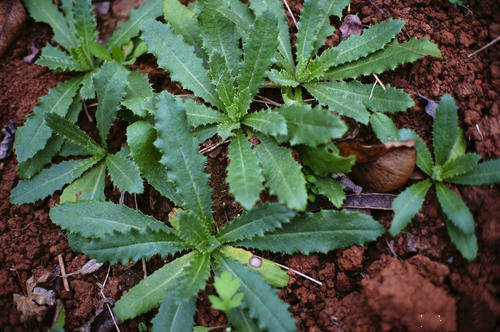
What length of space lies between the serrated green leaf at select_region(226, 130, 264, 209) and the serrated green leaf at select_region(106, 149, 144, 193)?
69cm

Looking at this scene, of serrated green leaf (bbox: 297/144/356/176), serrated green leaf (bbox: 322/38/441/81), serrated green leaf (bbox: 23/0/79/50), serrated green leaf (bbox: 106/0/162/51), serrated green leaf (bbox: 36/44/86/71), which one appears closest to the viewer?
serrated green leaf (bbox: 297/144/356/176)

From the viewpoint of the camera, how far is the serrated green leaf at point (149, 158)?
2533 millimetres

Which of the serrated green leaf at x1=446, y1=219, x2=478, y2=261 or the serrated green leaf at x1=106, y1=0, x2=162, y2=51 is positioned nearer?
the serrated green leaf at x1=446, y1=219, x2=478, y2=261

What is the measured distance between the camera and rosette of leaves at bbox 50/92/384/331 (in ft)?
7.34

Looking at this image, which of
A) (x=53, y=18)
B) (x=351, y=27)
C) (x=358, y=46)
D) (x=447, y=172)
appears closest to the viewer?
(x=447, y=172)

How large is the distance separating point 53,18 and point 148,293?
2612 millimetres

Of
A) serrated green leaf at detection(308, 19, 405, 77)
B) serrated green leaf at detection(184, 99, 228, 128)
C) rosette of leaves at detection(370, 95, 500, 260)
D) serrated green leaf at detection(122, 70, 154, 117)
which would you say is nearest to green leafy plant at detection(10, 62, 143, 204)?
serrated green leaf at detection(122, 70, 154, 117)

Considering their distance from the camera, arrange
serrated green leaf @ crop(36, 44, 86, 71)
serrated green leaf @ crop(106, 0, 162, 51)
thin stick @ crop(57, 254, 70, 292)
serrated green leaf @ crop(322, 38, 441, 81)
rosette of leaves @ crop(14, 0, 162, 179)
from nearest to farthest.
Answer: serrated green leaf @ crop(322, 38, 441, 81), thin stick @ crop(57, 254, 70, 292), rosette of leaves @ crop(14, 0, 162, 179), serrated green leaf @ crop(36, 44, 86, 71), serrated green leaf @ crop(106, 0, 162, 51)

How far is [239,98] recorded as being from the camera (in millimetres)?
2564

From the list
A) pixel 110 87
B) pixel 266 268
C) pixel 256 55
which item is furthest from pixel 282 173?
pixel 110 87

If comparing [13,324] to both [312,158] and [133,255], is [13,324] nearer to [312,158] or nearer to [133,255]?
[133,255]

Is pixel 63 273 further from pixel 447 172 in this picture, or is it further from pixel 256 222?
pixel 447 172

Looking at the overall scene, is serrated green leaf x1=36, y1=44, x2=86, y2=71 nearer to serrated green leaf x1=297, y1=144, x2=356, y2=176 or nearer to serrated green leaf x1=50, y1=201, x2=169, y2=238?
serrated green leaf x1=50, y1=201, x2=169, y2=238

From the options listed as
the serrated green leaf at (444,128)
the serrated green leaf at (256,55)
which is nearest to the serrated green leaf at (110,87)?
the serrated green leaf at (256,55)
